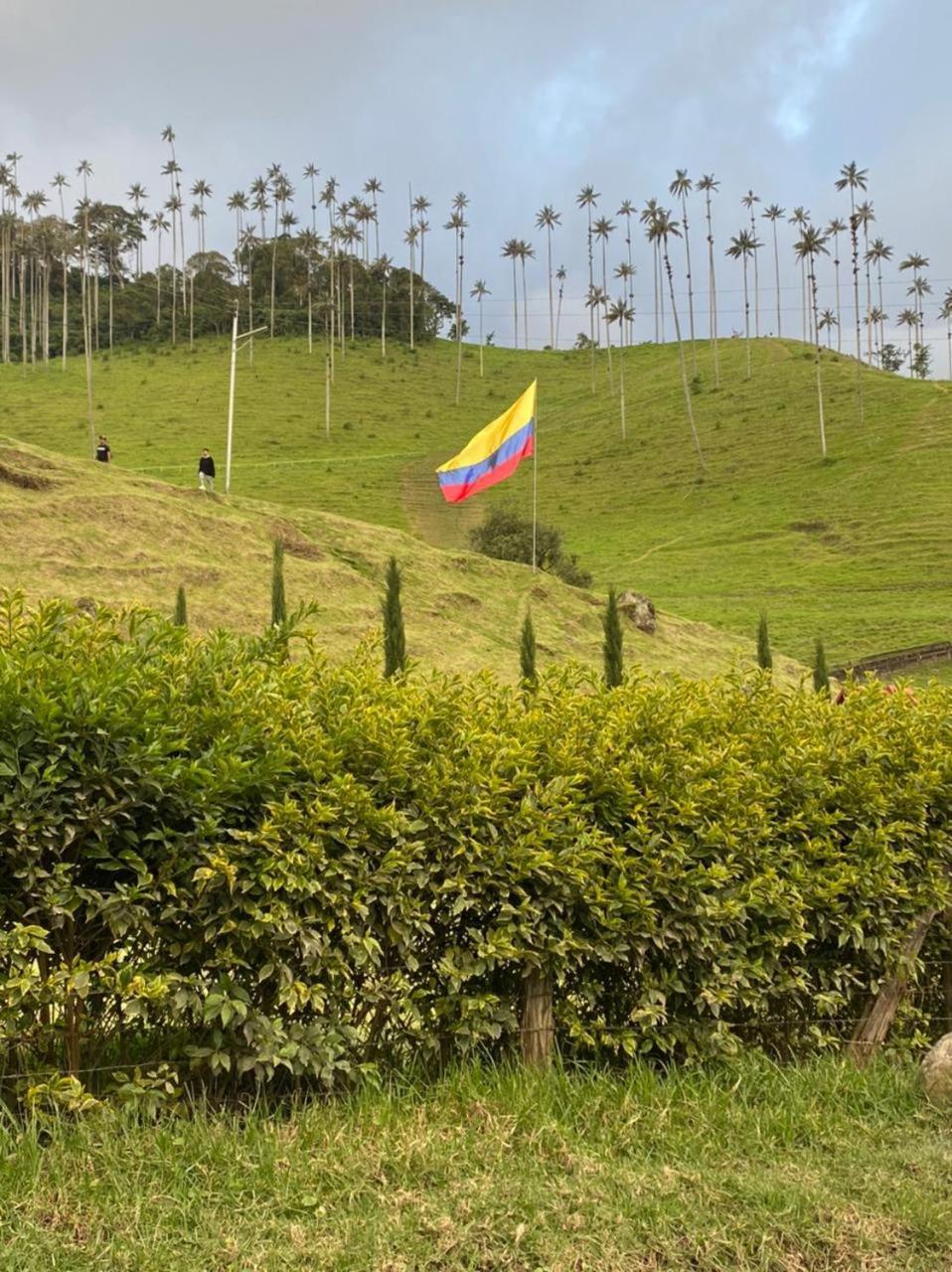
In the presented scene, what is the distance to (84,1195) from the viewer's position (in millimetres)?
3049

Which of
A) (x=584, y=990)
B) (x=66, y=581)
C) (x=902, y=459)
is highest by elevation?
(x=902, y=459)

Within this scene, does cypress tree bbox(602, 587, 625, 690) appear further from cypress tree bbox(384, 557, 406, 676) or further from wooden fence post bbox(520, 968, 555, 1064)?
wooden fence post bbox(520, 968, 555, 1064)

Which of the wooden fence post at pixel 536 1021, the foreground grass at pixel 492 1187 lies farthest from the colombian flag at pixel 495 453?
the foreground grass at pixel 492 1187

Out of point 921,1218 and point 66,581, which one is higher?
point 66,581

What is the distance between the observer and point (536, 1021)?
4.01 meters

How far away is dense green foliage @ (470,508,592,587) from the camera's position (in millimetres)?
39969

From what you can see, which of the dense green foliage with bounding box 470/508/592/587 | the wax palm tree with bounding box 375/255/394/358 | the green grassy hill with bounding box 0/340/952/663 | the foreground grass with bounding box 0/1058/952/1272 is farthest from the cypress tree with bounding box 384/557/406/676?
the wax palm tree with bounding box 375/255/394/358

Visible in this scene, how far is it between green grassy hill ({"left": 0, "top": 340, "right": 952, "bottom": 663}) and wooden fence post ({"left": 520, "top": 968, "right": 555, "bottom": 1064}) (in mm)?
32822

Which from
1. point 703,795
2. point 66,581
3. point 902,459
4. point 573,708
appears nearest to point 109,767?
point 573,708

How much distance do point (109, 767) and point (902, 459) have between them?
6925 centimetres

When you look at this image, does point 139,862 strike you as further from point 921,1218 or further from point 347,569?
point 347,569

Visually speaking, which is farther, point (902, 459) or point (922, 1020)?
point (902, 459)

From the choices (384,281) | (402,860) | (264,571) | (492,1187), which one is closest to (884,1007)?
(492,1187)

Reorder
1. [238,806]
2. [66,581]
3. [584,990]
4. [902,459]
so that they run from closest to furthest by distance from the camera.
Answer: [238,806] < [584,990] < [66,581] < [902,459]
